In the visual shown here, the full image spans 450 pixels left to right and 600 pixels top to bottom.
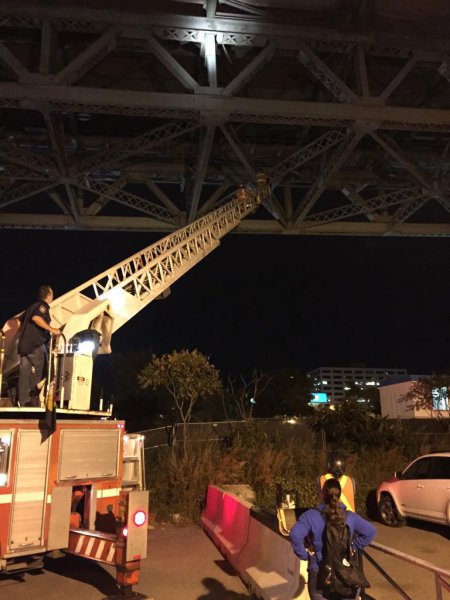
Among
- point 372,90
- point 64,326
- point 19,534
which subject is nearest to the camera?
point 19,534

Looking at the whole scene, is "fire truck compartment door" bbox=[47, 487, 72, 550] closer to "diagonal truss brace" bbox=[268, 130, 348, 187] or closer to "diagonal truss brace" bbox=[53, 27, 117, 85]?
"diagonal truss brace" bbox=[53, 27, 117, 85]

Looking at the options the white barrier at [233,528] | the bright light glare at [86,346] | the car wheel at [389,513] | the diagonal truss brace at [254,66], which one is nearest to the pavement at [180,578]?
the white barrier at [233,528]

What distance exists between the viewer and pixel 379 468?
1234 cm

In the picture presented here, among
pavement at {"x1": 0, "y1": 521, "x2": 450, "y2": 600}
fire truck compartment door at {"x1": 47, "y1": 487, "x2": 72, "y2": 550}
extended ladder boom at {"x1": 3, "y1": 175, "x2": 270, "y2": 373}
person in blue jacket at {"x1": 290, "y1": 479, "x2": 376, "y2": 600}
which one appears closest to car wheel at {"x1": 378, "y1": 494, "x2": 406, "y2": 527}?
pavement at {"x1": 0, "y1": 521, "x2": 450, "y2": 600}

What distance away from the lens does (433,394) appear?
2278cm

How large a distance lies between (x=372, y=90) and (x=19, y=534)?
20.2 metres

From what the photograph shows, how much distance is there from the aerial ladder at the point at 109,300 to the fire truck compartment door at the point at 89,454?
742 mm

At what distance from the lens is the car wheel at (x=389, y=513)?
31.6 ft

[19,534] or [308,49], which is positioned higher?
[308,49]

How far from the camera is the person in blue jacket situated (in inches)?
145

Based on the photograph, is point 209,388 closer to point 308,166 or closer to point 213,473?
point 213,473

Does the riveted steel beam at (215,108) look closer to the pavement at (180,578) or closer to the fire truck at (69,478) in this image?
the fire truck at (69,478)

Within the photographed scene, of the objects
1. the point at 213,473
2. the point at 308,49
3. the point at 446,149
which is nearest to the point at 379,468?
the point at 213,473

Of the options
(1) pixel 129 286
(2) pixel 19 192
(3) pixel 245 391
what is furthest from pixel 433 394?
(2) pixel 19 192
